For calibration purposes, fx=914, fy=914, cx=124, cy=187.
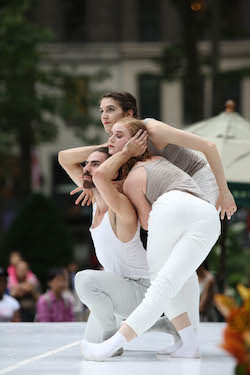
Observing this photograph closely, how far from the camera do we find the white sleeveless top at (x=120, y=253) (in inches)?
238

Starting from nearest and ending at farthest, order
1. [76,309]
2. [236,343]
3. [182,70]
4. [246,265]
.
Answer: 1. [236,343]
2. [76,309]
3. [246,265]
4. [182,70]

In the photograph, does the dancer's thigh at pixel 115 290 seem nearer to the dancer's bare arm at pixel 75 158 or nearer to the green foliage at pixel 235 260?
the dancer's bare arm at pixel 75 158

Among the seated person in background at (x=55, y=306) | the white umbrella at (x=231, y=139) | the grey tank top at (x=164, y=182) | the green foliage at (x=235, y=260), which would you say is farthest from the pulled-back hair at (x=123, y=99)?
the green foliage at (x=235, y=260)

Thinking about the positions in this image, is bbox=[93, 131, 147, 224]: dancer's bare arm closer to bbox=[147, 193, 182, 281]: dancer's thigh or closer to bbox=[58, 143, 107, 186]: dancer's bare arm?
bbox=[147, 193, 182, 281]: dancer's thigh

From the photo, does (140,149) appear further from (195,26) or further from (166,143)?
(195,26)

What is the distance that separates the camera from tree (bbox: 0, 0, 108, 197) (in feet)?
Result: 78.8

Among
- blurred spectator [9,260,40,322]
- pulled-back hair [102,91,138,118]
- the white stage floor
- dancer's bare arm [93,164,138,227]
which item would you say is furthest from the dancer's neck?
blurred spectator [9,260,40,322]

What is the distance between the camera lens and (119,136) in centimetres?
588

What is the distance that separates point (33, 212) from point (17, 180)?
10735 millimetres

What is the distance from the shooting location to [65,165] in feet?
21.4

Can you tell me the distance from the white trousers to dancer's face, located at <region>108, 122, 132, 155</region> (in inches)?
32.8

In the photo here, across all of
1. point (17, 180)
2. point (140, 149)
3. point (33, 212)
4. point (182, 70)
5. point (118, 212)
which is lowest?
point (17, 180)

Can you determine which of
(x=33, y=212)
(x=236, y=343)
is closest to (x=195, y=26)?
(x=33, y=212)

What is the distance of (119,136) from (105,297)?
1.04m
